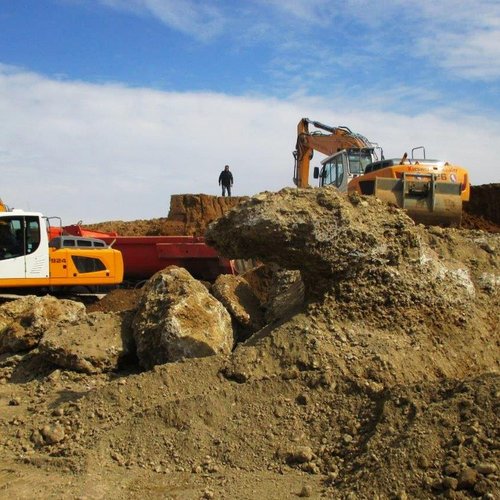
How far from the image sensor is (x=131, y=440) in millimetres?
4832

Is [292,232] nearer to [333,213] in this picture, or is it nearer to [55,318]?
[333,213]

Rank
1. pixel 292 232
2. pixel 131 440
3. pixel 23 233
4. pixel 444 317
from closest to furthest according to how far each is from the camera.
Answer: pixel 131 440 → pixel 292 232 → pixel 444 317 → pixel 23 233

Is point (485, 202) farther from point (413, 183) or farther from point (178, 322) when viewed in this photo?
point (178, 322)

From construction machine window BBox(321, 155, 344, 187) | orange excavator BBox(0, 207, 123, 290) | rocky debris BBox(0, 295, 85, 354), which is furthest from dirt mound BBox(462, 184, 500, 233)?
rocky debris BBox(0, 295, 85, 354)

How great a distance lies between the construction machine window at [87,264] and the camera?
42.4 feet

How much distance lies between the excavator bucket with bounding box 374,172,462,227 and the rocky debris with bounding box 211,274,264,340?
412cm

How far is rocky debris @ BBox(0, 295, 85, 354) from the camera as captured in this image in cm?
820

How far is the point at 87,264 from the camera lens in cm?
1309

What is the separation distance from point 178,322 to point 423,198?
6358mm

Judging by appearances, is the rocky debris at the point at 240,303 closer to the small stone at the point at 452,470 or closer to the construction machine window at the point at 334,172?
the small stone at the point at 452,470

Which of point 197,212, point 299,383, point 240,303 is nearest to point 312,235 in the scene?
point 299,383

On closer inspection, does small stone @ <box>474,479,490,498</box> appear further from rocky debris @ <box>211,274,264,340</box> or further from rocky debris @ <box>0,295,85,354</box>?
rocky debris @ <box>0,295,85,354</box>

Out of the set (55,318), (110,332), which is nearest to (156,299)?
(110,332)

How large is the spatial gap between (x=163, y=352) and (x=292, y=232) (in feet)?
6.49
